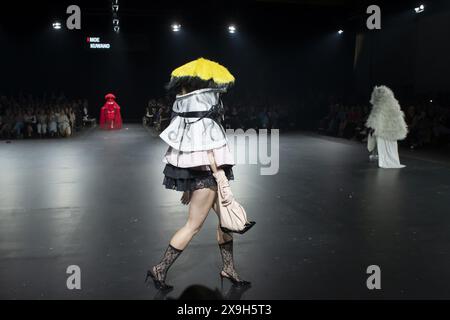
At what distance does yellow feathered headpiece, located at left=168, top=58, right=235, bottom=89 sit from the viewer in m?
3.05

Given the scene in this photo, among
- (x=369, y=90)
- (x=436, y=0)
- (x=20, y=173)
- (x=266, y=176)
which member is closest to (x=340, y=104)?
(x=369, y=90)

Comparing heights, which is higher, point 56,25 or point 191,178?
point 56,25

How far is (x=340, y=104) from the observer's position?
15969 mm

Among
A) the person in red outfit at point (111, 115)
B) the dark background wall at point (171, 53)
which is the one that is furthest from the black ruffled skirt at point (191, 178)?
the dark background wall at point (171, 53)

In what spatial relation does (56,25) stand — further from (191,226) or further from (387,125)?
(191,226)

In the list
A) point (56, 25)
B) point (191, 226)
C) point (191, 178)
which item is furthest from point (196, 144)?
point (56, 25)

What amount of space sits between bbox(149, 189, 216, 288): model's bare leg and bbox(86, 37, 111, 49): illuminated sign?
18256mm

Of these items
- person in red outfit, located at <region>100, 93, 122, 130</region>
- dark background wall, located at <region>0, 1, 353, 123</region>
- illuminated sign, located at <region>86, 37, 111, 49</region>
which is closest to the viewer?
person in red outfit, located at <region>100, 93, 122, 130</region>

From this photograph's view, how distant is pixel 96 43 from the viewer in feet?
65.4

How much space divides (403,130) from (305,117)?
408 inches

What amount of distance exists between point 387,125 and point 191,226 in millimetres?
5989

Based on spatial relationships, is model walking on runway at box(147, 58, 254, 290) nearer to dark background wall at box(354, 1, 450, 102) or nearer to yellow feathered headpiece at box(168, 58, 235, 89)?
yellow feathered headpiece at box(168, 58, 235, 89)

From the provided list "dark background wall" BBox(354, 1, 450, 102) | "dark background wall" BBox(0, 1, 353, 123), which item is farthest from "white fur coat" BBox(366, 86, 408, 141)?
"dark background wall" BBox(0, 1, 353, 123)

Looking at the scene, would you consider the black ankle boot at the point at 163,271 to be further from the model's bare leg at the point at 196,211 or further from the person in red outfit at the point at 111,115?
the person in red outfit at the point at 111,115
